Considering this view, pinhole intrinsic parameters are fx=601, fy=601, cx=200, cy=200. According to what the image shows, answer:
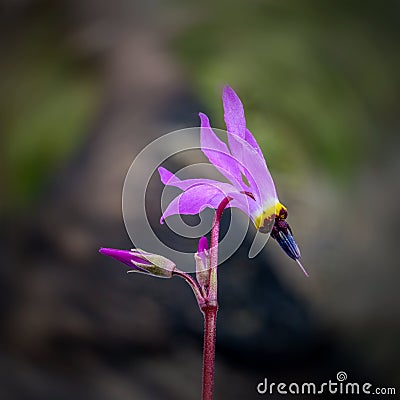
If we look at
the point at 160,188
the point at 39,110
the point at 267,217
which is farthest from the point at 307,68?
the point at 267,217

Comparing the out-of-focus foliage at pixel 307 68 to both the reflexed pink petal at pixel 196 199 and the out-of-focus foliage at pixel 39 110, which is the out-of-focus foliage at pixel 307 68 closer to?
the out-of-focus foliage at pixel 39 110

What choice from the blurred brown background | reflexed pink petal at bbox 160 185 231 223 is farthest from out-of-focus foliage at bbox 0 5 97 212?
reflexed pink petal at bbox 160 185 231 223

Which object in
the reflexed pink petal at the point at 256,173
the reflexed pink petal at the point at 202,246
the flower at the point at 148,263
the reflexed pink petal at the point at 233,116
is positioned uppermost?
the reflexed pink petal at the point at 233,116

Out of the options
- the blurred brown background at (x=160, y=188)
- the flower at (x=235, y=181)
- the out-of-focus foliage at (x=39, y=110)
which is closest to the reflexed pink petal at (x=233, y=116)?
the flower at (x=235, y=181)

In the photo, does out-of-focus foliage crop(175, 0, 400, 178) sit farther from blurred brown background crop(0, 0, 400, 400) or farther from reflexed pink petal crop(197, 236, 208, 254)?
reflexed pink petal crop(197, 236, 208, 254)

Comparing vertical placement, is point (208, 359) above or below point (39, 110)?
below

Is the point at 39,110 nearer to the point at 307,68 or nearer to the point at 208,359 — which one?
the point at 307,68
